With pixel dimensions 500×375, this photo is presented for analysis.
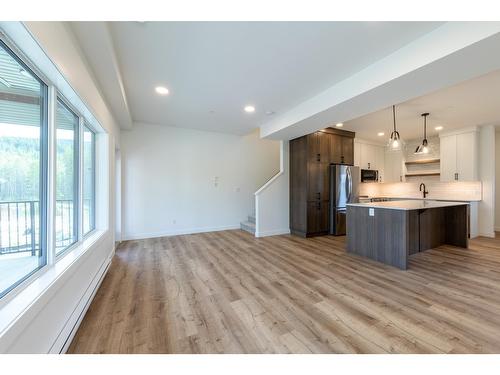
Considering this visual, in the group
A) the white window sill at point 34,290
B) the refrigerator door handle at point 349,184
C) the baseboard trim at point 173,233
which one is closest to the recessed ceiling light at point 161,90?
the white window sill at point 34,290

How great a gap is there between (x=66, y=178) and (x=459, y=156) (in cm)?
791

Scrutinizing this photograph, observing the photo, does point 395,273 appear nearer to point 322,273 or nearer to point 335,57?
point 322,273

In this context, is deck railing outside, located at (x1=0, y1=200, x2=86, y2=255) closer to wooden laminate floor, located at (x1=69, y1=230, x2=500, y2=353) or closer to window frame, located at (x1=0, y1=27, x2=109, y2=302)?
window frame, located at (x1=0, y1=27, x2=109, y2=302)

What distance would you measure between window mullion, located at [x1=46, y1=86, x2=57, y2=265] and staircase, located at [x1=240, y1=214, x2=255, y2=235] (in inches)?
163

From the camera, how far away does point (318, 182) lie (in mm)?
5070

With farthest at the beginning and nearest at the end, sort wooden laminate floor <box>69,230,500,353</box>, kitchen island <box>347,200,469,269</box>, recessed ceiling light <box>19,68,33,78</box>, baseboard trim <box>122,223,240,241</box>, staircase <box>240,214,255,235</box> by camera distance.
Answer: staircase <box>240,214,255,235</box>
baseboard trim <box>122,223,240,241</box>
kitchen island <box>347,200,469,269</box>
wooden laminate floor <box>69,230,500,353</box>
recessed ceiling light <box>19,68,33,78</box>

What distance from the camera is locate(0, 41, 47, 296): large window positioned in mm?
1312

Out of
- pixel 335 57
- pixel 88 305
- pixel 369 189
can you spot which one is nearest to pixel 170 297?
pixel 88 305

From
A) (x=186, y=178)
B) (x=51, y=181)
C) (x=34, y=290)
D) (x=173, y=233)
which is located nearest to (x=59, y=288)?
(x=34, y=290)

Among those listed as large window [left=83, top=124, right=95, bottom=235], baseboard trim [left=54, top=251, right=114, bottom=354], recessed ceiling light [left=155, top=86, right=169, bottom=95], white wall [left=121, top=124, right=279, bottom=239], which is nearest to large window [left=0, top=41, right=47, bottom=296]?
baseboard trim [left=54, top=251, right=114, bottom=354]

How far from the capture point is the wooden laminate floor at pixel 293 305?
159cm

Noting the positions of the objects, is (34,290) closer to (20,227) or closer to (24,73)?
(20,227)
